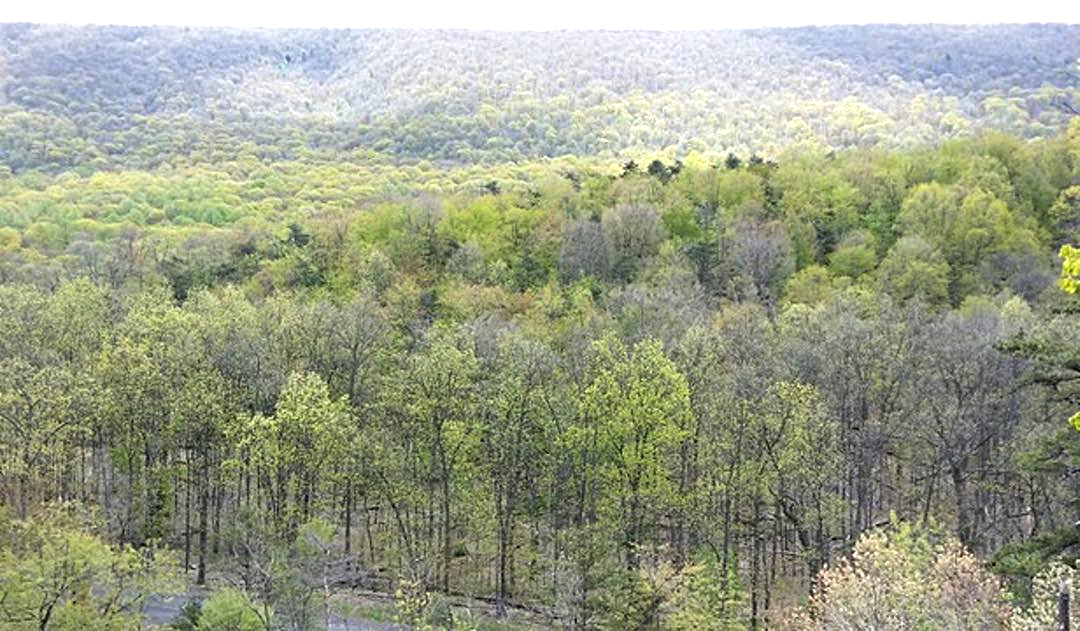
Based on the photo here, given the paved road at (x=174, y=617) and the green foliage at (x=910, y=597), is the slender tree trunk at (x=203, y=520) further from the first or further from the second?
the green foliage at (x=910, y=597)

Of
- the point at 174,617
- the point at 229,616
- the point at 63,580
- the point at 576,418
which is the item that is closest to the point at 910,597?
the point at 576,418

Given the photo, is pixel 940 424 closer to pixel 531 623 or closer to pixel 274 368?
pixel 531 623

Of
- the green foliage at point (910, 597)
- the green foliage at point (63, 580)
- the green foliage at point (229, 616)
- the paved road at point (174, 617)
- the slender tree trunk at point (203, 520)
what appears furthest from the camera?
the slender tree trunk at point (203, 520)

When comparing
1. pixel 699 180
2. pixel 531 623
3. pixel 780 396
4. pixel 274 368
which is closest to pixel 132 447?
pixel 274 368

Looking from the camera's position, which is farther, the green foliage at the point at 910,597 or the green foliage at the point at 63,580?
the green foliage at the point at 63,580

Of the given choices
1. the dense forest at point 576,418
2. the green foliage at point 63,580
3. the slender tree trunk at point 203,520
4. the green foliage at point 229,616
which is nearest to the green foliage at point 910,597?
the dense forest at point 576,418

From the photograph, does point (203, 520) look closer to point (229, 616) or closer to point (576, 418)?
point (229, 616)

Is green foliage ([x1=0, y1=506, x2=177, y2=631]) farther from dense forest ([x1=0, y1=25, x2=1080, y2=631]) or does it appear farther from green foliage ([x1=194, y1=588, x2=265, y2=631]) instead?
green foliage ([x1=194, y1=588, x2=265, y2=631])

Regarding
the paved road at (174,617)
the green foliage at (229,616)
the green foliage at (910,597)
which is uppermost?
the green foliage at (910,597)
